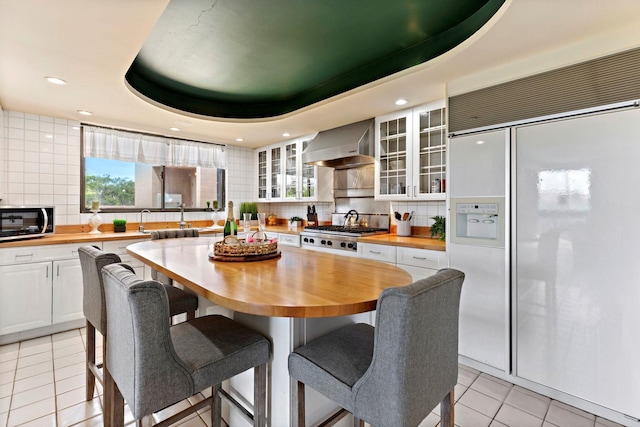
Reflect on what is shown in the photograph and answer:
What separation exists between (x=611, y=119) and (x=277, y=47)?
7.47 ft

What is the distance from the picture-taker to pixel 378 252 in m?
3.02

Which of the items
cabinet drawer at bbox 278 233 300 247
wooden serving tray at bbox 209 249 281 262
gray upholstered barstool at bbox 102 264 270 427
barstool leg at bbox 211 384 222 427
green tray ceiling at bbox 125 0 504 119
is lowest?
barstool leg at bbox 211 384 222 427

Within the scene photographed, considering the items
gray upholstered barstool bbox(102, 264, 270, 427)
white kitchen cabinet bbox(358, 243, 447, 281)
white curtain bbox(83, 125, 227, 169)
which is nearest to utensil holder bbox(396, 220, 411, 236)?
white kitchen cabinet bbox(358, 243, 447, 281)

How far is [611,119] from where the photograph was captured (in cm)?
177

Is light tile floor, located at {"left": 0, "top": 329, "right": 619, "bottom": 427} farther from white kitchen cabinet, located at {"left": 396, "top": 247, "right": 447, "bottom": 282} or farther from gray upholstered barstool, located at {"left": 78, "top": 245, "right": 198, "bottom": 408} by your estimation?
white kitchen cabinet, located at {"left": 396, "top": 247, "right": 447, "bottom": 282}

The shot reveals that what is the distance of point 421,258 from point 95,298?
2.38 m

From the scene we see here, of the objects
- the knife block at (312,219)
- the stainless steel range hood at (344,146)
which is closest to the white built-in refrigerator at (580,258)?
the stainless steel range hood at (344,146)

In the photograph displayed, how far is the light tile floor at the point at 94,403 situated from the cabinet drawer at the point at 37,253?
86 cm

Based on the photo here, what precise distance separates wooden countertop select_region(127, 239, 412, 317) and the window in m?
2.36

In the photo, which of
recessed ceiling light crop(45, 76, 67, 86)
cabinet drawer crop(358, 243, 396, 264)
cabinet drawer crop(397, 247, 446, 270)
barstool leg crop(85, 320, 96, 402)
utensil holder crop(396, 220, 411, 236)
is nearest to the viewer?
barstool leg crop(85, 320, 96, 402)

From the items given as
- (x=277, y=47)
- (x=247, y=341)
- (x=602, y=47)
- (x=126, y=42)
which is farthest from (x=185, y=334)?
(x=602, y=47)

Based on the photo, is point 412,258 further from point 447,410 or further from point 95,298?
point 95,298

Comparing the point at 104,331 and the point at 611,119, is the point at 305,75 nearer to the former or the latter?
the point at 611,119

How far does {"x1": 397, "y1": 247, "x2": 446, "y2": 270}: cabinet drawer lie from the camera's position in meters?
2.58
